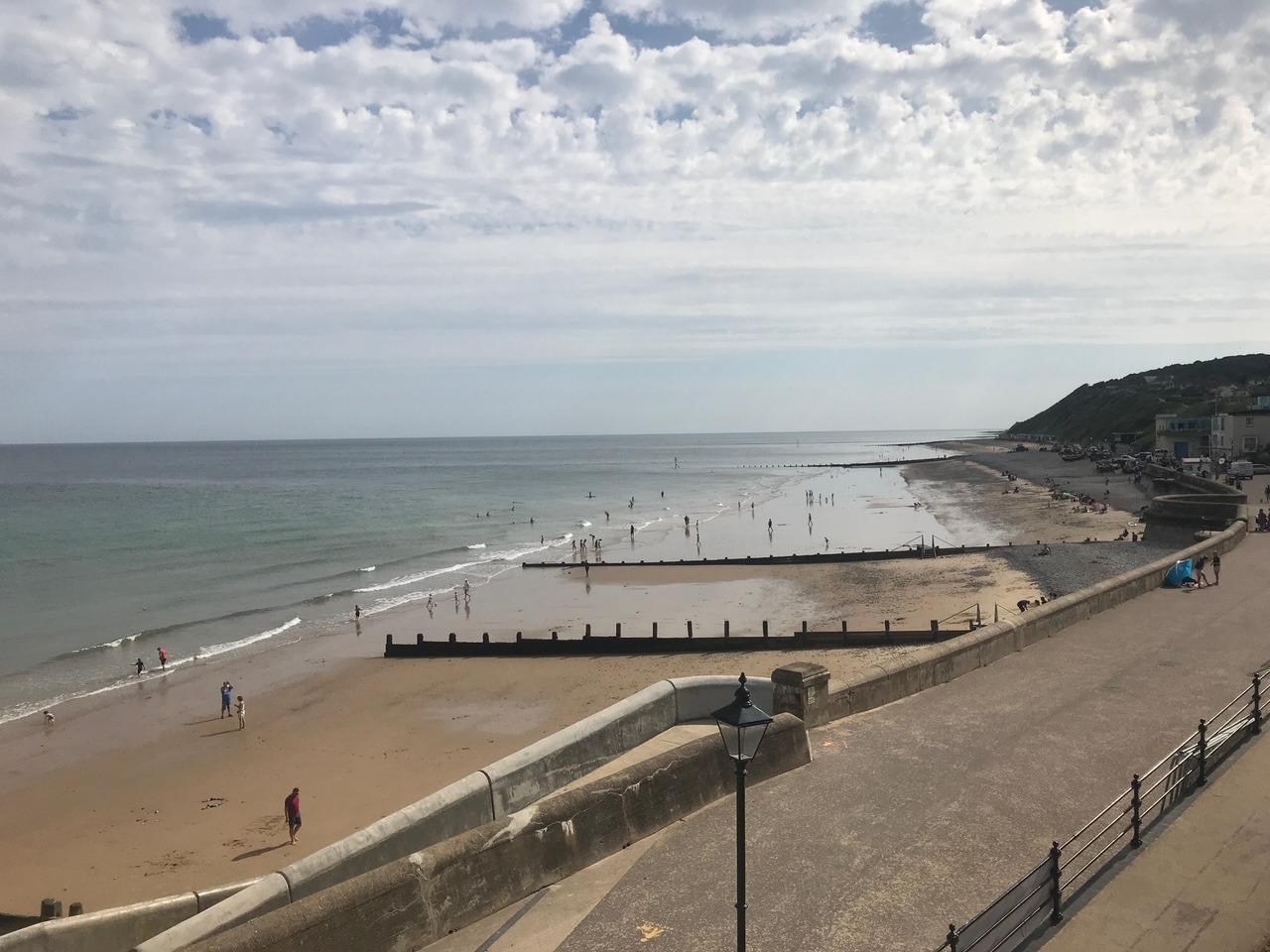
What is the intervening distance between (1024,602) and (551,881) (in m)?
22.8

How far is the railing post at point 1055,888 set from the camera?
655 cm

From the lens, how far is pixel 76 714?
26.4 metres

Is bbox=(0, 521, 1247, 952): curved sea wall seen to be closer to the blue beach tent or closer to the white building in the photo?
the blue beach tent

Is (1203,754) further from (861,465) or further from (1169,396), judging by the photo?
(1169,396)

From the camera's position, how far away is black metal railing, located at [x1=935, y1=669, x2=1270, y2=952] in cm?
625

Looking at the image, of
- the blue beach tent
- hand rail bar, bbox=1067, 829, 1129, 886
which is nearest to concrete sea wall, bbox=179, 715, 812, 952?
hand rail bar, bbox=1067, 829, 1129, 886

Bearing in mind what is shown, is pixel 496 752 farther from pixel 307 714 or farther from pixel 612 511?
pixel 612 511

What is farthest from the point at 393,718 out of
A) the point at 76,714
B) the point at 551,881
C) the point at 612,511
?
the point at 612,511

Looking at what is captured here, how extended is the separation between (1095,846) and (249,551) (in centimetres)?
5955

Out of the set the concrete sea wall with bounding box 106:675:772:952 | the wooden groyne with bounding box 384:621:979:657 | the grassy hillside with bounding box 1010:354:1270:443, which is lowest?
the wooden groyne with bounding box 384:621:979:657

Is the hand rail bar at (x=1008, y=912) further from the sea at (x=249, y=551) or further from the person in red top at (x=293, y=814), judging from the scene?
the sea at (x=249, y=551)

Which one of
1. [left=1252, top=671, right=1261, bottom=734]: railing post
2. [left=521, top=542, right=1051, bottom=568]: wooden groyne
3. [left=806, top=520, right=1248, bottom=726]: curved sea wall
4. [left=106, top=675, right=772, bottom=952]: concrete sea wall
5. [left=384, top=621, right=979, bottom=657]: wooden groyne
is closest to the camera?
[left=106, top=675, right=772, bottom=952]: concrete sea wall

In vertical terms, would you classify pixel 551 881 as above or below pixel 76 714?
above

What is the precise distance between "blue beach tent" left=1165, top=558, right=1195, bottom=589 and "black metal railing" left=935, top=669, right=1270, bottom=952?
1021cm
